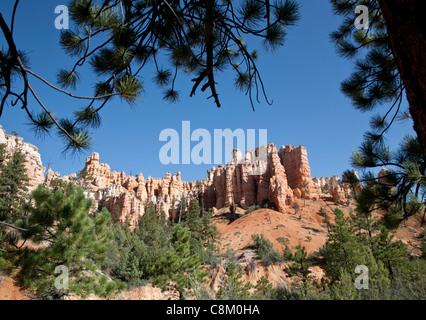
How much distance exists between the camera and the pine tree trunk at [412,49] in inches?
46.3

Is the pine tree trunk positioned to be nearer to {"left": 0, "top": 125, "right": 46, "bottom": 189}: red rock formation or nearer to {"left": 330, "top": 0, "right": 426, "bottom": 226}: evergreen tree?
{"left": 330, "top": 0, "right": 426, "bottom": 226}: evergreen tree

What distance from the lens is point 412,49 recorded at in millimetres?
1207

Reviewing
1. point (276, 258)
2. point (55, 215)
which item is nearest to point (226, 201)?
point (276, 258)

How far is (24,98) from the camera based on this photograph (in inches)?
77.5

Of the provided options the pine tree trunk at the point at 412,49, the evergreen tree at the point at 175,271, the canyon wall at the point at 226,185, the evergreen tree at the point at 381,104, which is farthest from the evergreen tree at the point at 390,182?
the canyon wall at the point at 226,185

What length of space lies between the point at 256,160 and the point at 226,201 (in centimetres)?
1106

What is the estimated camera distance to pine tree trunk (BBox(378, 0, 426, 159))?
118 cm

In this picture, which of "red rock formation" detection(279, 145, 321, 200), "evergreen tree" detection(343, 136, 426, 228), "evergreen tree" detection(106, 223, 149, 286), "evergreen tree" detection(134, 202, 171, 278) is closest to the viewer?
"evergreen tree" detection(343, 136, 426, 228)

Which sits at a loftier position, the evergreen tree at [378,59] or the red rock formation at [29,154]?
the red rock formation at [29,154]

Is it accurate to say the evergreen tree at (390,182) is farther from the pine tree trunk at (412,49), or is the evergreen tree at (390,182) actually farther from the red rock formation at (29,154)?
the red rock formation at (29,154)

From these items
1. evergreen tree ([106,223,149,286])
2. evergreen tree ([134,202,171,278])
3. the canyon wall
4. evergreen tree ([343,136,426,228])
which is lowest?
evergreen tree ([106,223,149,286])

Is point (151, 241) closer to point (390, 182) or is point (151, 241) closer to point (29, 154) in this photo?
point (390, 182)

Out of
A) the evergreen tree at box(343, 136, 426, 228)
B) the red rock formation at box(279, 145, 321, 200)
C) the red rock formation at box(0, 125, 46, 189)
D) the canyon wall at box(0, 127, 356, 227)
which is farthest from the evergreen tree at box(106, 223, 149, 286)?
the red rock formation at box(279, 145, 321, 200)

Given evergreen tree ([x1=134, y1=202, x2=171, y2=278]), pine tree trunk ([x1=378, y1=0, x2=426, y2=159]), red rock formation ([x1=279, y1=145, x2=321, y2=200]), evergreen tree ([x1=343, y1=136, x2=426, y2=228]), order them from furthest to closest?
red rock formation ([x1=279, y1=145, x2=321, y2=200])
evergreen tree ([x1=134, y1=202, x2=171, y2=278])
evergreen tree ([x1=343, y1=136, x2=426, y2=228])
pine tree trunk ([x1=378, y1=0, x2=426, y2=159])
